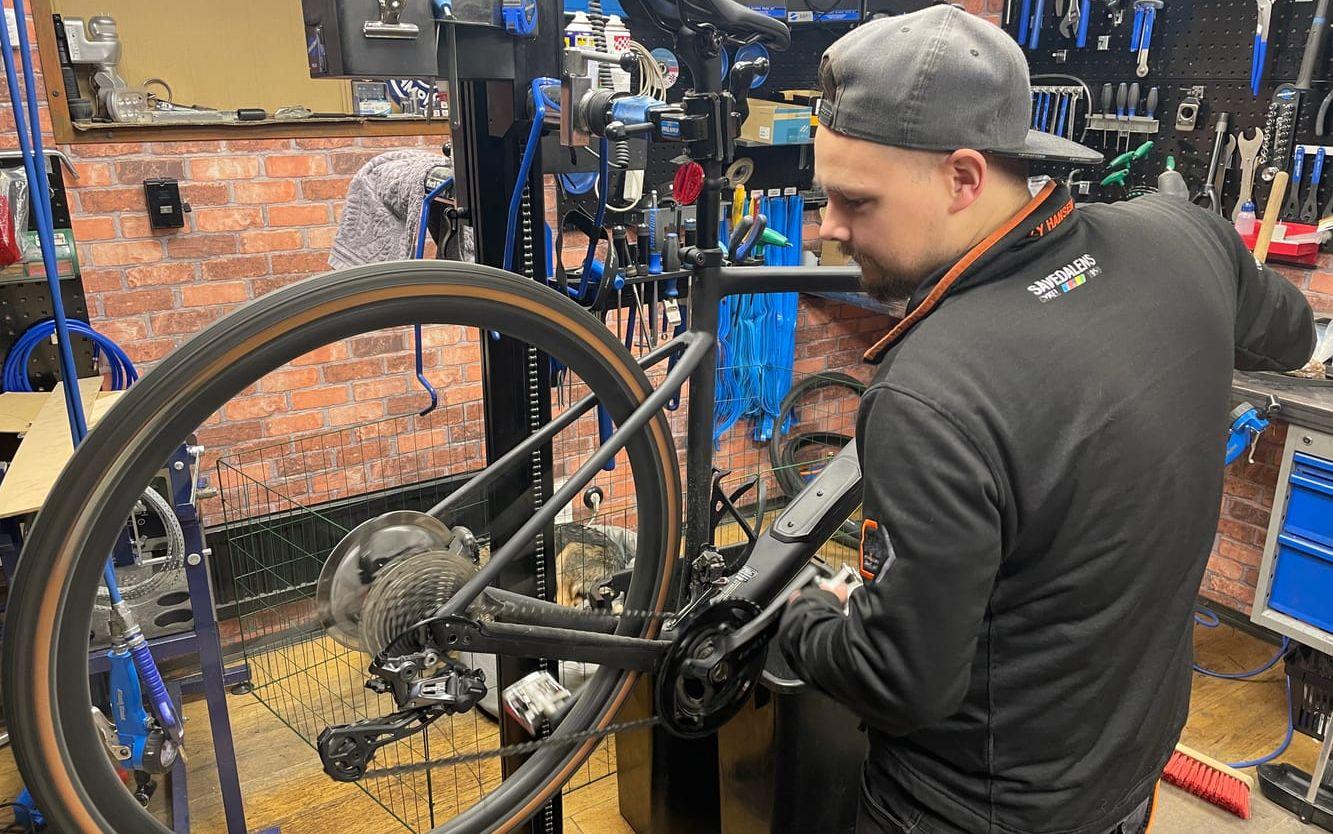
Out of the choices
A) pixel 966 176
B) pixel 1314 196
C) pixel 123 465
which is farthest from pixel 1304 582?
pixel 123 465

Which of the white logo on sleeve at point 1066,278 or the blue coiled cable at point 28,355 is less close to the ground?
the white logo on sleeve at point 1066,278

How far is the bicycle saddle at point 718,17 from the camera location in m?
1.30

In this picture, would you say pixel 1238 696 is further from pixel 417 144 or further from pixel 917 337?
pixel 417 144

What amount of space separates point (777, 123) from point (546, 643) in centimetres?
230

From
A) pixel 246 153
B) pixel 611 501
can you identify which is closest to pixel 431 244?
pixel 246 153

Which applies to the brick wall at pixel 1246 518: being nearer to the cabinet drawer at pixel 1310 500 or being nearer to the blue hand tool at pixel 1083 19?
the cabinet drawer at pixel 1310 500

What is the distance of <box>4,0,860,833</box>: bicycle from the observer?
90 cm

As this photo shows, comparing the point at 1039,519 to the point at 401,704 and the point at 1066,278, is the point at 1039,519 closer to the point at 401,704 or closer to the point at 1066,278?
the point at 1066,278

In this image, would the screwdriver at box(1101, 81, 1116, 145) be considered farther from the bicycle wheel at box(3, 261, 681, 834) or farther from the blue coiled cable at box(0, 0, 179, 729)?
the blue coiled cable at box(0, 0, 179, 729)

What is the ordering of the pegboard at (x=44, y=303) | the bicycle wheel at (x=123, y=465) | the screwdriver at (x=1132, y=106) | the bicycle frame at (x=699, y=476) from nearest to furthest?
the bicycle wheel at (x=123, y=465) < the bicycle frame at (x=699, y=476) < the pegboard at (x=44, y=303) < the screwdriver at (x=1132, y=106)

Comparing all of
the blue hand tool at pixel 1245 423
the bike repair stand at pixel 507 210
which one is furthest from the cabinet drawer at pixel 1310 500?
the bike repair stand at pixel 507 210

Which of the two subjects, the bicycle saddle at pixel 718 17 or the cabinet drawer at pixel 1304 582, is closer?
the bicycle saddle at pixel 718 17

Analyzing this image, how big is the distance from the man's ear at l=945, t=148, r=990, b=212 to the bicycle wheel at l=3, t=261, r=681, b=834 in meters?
0.48

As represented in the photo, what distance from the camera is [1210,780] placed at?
7.45ft
